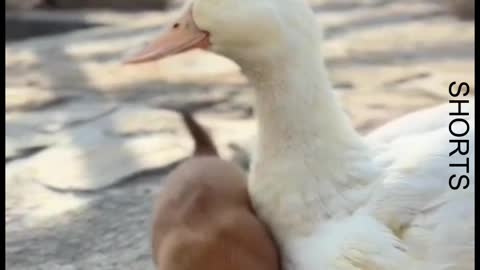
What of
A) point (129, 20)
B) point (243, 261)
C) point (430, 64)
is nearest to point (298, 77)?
point (243, 261)

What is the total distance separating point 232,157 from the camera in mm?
2996

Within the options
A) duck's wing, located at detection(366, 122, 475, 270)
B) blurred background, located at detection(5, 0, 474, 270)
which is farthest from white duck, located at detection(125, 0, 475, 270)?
blurred background, located at detection(5, 0, 474, 270)

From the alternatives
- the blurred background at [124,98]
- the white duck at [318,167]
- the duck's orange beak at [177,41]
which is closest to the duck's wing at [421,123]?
the white duck at [318,167]

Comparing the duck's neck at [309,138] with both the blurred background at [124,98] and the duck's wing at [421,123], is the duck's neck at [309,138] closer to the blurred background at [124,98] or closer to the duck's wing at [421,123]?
the duck's wing at [421,123]

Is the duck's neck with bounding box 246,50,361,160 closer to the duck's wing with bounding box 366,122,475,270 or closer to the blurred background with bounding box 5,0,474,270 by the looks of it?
the duck's wing with bounding box 366,122,475,270

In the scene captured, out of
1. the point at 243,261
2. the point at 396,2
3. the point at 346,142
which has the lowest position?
the point at 396,2

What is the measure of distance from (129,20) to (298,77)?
2590mm

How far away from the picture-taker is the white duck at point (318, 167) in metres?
1.86

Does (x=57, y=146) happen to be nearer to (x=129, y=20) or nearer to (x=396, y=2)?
(x=129, y=20)

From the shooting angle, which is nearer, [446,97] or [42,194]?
[42,194]

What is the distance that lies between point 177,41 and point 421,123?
18.6 inches

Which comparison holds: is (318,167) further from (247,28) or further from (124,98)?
(124,98)

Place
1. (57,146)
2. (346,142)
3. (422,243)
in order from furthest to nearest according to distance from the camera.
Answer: (57,146) < (346,142) < (422,243)

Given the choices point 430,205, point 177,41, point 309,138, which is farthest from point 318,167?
point 177,41
